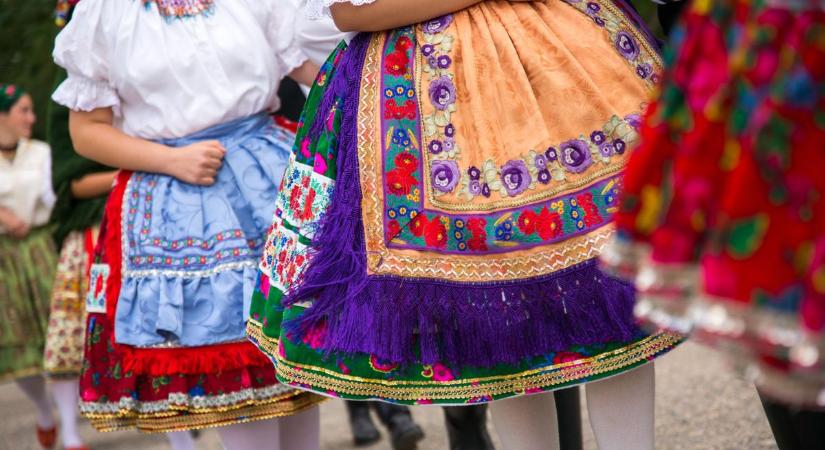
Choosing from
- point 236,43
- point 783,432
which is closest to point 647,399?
point 783,432

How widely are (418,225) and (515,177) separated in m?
0.21

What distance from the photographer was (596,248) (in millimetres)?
1962

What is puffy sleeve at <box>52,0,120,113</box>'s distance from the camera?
276cm

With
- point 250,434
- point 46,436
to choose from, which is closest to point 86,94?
point 250,434

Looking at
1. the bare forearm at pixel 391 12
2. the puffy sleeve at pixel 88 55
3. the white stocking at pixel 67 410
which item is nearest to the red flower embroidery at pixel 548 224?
the bare forearm at pixel 391 12

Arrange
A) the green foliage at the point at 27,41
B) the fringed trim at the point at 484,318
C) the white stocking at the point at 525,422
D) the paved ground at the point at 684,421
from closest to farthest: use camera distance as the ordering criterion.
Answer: the fringed trim at the point at 484,318 → the white stocking at the point at 525,422 → the paved ground at the point at 684,421 → the green foliage at the point at 27,41

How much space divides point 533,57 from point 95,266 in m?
1.46

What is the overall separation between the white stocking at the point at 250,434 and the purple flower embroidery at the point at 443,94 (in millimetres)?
1085

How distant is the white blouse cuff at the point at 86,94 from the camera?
9.22ft

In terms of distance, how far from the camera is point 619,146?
→ 2016mm

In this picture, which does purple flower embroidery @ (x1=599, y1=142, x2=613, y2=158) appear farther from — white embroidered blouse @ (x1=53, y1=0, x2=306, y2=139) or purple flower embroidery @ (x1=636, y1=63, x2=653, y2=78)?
white embroidered blouse @ (x1=53, y1=0, x2=306, y2=139)

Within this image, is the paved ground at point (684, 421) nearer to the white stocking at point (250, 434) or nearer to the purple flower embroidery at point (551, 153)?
the white stocking at point (250, 434)

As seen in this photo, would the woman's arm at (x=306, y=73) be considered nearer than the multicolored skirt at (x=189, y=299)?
No

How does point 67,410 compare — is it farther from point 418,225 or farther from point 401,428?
point 418,225
